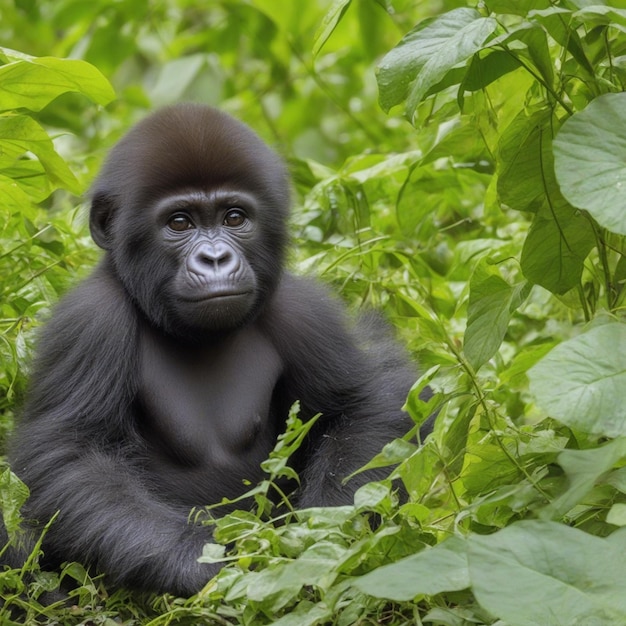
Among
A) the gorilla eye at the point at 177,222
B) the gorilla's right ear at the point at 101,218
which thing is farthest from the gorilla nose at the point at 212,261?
the gorilla's right ear at the point at 101,218

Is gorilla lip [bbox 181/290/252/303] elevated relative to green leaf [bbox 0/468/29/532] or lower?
elevated

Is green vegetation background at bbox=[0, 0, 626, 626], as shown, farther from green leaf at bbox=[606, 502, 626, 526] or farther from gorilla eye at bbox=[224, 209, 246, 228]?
gorilla eye at bbox=[224, 209, 246, 228]

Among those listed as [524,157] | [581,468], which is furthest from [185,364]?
[581,468]

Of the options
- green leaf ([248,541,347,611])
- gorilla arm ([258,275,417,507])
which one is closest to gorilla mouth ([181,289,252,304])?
gorilla arm ([258,275,417,507])

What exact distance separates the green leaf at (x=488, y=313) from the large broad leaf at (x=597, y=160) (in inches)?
18.5

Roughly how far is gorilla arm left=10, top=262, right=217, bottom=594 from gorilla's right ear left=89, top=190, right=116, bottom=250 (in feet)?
0.58

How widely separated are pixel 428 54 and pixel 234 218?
127cm

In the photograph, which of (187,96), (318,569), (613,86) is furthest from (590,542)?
(187,96)

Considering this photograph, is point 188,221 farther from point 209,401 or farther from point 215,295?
point 209,401

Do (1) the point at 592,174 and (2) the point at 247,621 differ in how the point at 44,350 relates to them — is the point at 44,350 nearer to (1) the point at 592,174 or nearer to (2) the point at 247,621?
(2) the point at 247,621

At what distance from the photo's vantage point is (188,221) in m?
3.60

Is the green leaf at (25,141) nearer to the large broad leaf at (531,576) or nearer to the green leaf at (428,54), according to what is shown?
the green leaf at (428,54)

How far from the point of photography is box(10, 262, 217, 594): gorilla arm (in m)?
3.00

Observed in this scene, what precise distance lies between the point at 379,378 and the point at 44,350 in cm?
109
